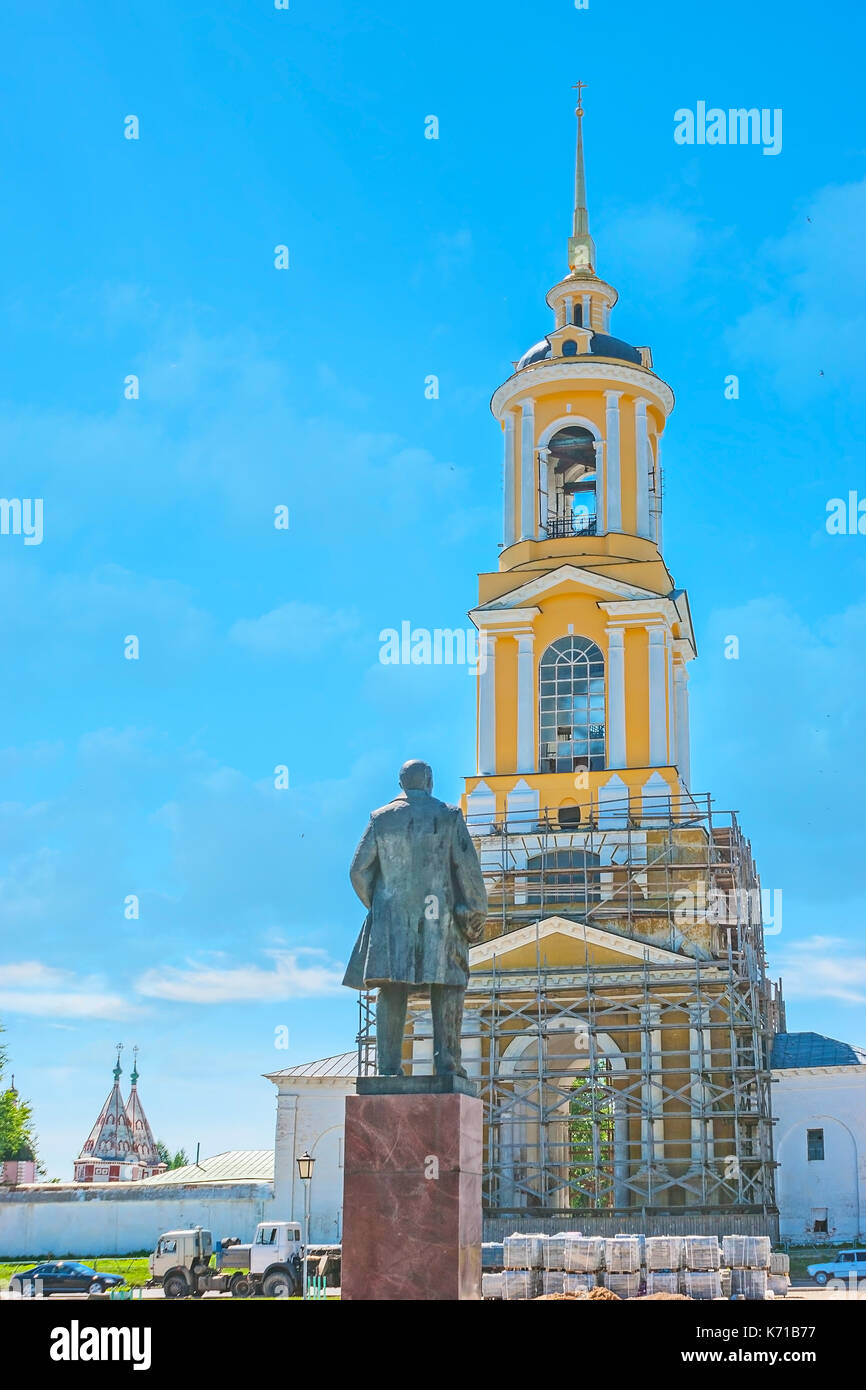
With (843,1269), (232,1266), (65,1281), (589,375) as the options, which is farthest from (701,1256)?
(589,375)

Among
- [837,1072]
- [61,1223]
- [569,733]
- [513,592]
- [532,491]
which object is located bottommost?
[61,1223]

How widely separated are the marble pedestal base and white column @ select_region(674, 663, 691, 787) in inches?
1092

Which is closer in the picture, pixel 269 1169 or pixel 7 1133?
pixel 269 1169

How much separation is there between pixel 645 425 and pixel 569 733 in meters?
7.87

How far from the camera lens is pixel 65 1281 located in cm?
2958

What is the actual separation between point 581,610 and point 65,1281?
1808cm

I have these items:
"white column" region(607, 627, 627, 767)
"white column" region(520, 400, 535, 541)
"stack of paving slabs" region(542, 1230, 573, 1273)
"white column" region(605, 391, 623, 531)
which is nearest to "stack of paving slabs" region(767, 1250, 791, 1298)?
"stack of paving slabs" region(542, 1230, 573, 1273)

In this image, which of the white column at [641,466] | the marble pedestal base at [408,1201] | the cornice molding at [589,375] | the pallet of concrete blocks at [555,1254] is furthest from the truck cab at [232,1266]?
the cornice molding at [589,375]

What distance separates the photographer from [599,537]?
125 ft

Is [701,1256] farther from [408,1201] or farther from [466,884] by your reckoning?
[408,1201]
